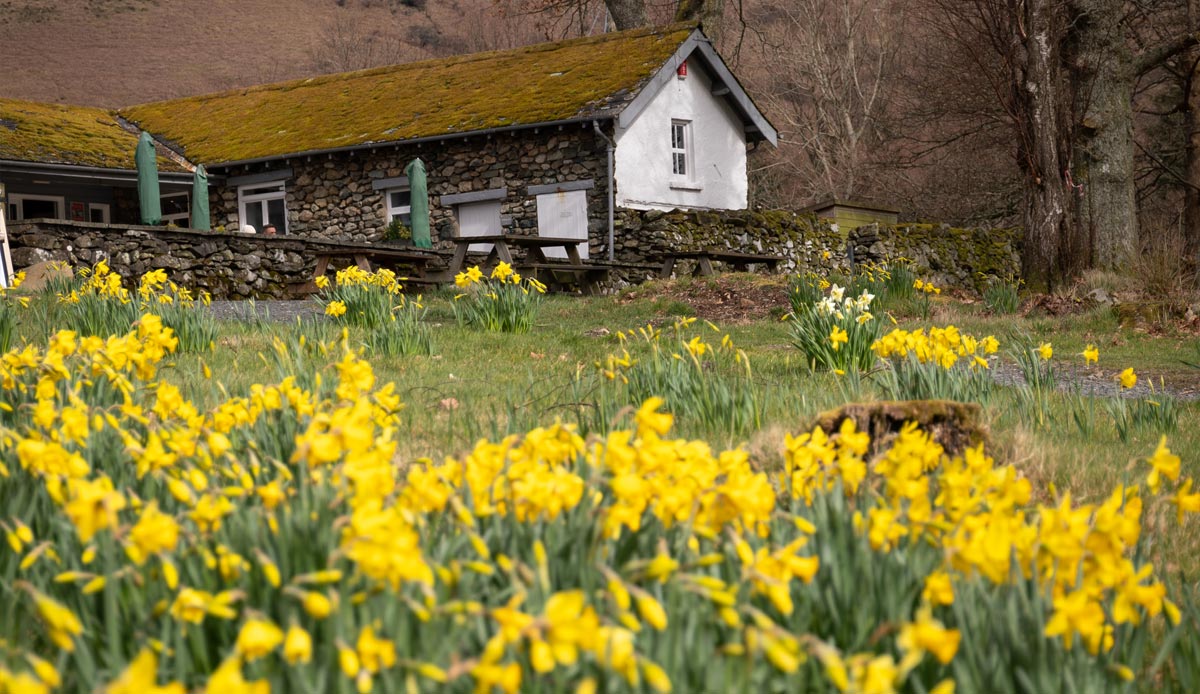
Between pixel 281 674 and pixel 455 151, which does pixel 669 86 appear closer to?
pixel 455 151

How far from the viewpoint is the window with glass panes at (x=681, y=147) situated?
2264 centimetres

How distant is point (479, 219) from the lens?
21.9 meters

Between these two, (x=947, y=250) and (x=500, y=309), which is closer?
(x=500, y=309)

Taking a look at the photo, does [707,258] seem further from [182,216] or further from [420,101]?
[182,216]

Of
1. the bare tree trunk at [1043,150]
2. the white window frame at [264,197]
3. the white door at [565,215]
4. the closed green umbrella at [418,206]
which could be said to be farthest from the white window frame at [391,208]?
the bare tree trunk at [1043,150]

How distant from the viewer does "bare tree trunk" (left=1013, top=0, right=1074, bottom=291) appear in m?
12.8

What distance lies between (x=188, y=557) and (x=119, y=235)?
49.3 feet

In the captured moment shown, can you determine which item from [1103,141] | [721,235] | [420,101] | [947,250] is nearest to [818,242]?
[947,250]

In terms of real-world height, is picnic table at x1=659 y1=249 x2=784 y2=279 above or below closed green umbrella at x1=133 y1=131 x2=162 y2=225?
below

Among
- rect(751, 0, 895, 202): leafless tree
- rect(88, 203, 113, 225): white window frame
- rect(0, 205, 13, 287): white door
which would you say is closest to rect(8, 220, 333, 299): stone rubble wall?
rect(0, 205, 13, 287): white door

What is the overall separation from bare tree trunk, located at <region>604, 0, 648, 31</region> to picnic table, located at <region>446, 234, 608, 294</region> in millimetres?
11170

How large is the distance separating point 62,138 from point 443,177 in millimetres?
7875

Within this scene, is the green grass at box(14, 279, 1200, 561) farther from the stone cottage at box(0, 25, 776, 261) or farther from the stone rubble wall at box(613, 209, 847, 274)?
the stone cottage at box(0, 25, 776, 261)

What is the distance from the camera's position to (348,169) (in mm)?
22562
